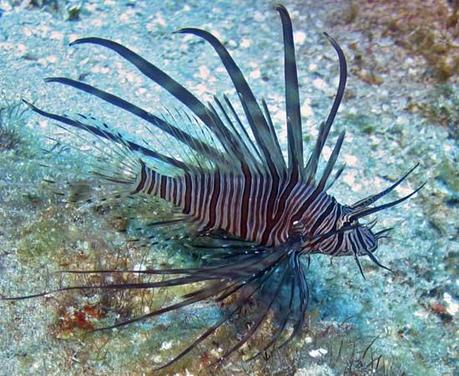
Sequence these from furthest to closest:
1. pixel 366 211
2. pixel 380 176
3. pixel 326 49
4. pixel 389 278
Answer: pixel 326 49
pixel 380 176
pixel 389 278
pixel 366 211

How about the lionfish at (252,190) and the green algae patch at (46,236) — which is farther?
the green algae patch at (46,236)

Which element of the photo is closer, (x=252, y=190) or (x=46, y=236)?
(x=252, y=190)

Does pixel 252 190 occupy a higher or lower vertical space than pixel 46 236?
higher

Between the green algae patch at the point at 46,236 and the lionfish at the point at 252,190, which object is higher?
the lionfish at the point at 252,190

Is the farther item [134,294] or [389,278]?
[389,278]

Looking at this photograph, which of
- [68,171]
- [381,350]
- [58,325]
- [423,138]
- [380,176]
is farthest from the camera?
[423,138]

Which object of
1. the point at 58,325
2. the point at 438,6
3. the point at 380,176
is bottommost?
the point at 58,325

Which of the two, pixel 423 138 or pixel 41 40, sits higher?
pixel 423 138

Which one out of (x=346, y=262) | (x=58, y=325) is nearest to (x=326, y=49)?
(x=346, y=262)

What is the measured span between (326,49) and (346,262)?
8.97 ft

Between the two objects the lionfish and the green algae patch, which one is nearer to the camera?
the lionfish

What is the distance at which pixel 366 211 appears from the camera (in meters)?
2.48

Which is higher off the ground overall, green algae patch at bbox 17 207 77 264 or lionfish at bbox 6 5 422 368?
lionfish at bbox 6 5 422 368

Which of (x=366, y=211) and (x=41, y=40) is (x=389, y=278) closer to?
(x=366, y=211)
